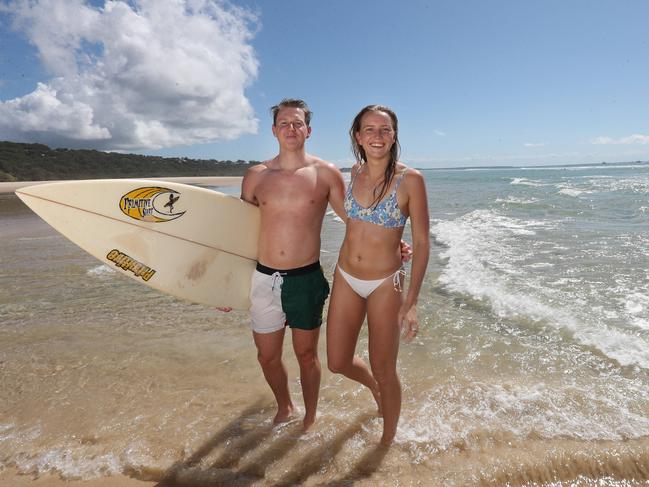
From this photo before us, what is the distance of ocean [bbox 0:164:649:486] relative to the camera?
7.54 feet

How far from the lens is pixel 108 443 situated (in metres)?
2.51

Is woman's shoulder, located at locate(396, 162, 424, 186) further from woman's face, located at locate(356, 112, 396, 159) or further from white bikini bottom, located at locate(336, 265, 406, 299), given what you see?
white bikini bottom, located at locate(336, 265, 406, 299)

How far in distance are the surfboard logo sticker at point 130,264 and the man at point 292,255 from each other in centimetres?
106

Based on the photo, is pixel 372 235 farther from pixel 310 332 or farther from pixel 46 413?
pixel 46 413

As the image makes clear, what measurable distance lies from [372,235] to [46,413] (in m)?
2.41

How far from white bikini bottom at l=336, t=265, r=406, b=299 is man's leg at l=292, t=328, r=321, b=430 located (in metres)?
0.39

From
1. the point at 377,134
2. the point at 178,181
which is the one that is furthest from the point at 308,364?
the point at 178,181

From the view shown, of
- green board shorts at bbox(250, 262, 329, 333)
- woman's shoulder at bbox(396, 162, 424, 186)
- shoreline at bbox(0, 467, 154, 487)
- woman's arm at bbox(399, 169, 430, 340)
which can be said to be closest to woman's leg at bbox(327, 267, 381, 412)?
green board shorts at bbox(250, 262, 329, 333)

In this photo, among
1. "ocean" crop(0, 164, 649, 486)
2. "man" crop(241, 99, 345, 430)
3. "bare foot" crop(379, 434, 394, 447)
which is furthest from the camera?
"man" crop(241, 99, 345, 430)

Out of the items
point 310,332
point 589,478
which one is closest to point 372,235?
point 310,332

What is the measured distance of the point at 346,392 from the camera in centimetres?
303

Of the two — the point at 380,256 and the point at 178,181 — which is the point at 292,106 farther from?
the point at 178,181

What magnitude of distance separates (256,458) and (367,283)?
1.14 m

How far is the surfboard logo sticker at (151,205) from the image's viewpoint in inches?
129
